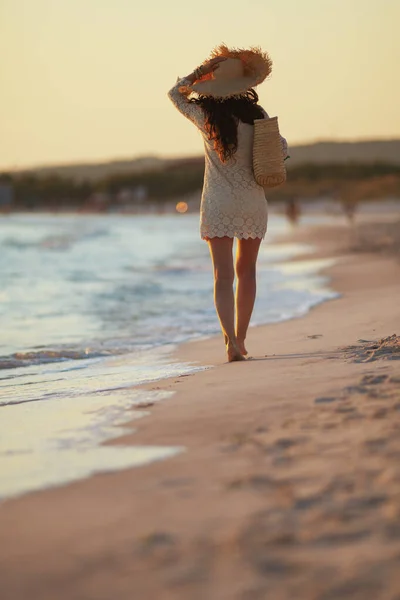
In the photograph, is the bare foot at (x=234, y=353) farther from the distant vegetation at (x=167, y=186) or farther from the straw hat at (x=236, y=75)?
the distant vegetation at (x=167, y=186)

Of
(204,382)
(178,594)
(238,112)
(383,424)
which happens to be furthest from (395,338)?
(178,594)

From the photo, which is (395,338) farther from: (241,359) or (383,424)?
(383,424)

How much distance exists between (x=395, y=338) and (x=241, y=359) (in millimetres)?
864

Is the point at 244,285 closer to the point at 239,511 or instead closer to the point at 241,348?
the point at 241,348

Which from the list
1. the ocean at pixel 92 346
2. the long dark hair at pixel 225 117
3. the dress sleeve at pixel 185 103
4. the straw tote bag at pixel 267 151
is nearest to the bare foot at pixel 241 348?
the ocean at pixel 92 346

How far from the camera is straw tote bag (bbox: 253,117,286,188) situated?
16.3ft

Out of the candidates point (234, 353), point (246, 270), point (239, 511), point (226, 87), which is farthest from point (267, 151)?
point (239, 511)

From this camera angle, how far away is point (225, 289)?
5219 mm

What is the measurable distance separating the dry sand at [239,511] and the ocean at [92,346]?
19 centimetres

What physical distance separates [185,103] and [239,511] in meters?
3.18

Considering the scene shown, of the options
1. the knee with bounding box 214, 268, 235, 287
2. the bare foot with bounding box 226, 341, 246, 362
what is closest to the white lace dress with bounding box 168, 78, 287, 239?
the knee with bounding box 214, 268, 235, 287

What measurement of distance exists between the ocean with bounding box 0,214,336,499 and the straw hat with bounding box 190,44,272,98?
154 centimetres

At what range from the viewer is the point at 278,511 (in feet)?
7.71

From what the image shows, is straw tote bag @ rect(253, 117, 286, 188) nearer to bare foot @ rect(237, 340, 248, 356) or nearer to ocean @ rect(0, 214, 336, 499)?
bare foot @ rect(237, 340, 248, 356)
